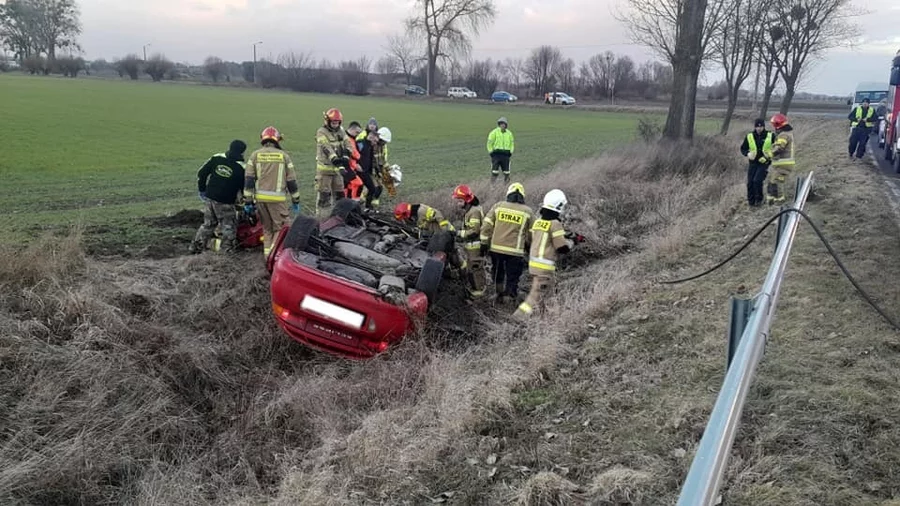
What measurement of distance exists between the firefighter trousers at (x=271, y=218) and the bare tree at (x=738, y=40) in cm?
2231

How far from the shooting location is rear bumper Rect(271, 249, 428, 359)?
5.04 metres

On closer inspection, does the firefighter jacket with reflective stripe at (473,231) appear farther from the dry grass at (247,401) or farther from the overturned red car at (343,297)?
the overturned red car at (343,297)

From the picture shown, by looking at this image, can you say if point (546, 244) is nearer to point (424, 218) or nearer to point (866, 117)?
point (424, 218)

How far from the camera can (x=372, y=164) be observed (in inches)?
441

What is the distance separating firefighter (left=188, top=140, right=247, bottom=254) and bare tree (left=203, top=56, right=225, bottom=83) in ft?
265

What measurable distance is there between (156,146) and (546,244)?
18.5 metres

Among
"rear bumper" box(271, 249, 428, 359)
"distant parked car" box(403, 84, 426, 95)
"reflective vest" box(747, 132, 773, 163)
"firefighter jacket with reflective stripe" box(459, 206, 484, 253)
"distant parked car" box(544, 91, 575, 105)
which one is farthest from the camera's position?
"distant parked car" box(403, 84, 426, 95)

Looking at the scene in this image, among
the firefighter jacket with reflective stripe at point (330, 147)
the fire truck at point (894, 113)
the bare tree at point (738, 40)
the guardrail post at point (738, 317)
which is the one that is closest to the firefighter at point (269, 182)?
the firefighter jacket with reflective stripe at point (330, 147)

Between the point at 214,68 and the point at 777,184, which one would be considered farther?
the point at 214,68

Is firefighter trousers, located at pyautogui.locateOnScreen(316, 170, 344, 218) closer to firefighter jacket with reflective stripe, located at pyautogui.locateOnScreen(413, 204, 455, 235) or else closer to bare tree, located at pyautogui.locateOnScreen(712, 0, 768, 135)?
firefighter jacket with reflective stripe, located at pyautogui.locateOnScreen(413, 204, 455, 235)

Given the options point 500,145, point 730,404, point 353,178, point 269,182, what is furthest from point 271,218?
point 500,145

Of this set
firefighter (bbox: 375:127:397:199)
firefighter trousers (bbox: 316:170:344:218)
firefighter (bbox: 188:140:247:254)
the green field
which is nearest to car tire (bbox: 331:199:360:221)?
firefighter (bbox: 188:140:247:254)

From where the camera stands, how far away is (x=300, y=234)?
18.3ft

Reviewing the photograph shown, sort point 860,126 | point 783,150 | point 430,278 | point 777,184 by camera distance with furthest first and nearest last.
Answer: point 860,126, point 777,184, point 783,150, point 430,278
